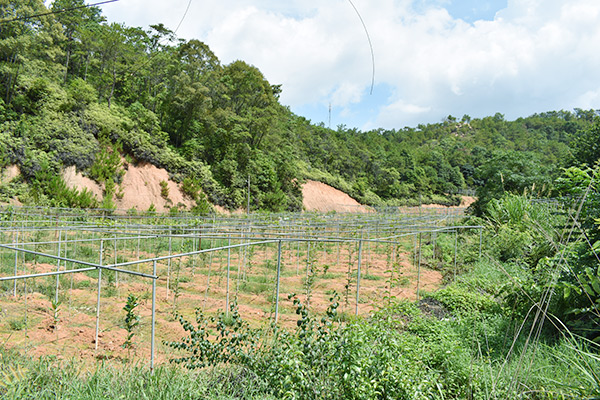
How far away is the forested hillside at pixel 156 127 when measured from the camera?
24797 mm

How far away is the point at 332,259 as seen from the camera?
54.6ft

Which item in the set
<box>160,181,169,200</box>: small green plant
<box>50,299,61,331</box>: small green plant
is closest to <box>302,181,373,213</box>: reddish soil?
<box>160,181,169,200</box>: small green plant

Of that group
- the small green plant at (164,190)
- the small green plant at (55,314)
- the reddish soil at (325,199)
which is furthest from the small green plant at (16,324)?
the reddish soil at (325,199)

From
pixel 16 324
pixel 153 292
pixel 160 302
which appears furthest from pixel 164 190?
pixel 153 292

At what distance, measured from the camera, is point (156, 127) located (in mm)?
35250

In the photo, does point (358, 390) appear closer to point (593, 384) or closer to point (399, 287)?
point (593, 384)

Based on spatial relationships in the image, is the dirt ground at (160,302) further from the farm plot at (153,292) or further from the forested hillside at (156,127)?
the forested hillside at (156,127)

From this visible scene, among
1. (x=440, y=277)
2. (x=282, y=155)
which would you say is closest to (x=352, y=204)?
(x=282, y=155)

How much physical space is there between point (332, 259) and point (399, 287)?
21.0 feet

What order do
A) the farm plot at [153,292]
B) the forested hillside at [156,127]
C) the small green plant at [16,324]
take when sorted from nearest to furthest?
the farm plot at [153,292], the small green plant at [16,324], the forested hillside at [156,127]

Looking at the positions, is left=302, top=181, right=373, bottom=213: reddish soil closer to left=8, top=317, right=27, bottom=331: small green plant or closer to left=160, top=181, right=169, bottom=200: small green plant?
left=160, top=181, right=169, bottom=200: small green plant

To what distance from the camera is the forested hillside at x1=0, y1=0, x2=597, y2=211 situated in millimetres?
24797

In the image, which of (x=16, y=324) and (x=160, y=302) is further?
(x=160, y=302)

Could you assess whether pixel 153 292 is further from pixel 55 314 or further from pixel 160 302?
pixel 160 302
